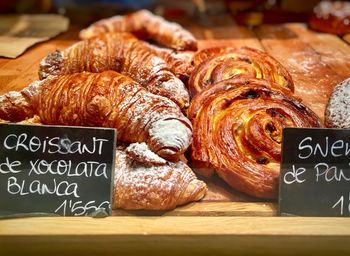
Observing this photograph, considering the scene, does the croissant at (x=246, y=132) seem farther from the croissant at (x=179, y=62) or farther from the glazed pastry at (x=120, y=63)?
the croissant at (x=179, y=62)

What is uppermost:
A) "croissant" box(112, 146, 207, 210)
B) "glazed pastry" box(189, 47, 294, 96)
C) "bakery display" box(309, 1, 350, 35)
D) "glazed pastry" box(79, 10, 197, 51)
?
"bakery display" box(309, 1, 350, 35)

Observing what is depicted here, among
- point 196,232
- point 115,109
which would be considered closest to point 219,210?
point 196,232

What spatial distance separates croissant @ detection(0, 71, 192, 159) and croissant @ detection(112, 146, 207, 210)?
0.05 meters

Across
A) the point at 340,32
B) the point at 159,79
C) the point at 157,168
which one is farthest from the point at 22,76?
the point at 340,32

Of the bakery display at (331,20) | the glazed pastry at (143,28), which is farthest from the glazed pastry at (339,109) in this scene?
the bakery display at (331,20)

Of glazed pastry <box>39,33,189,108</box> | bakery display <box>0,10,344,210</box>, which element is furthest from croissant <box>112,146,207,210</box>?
glazed pastry <box>39,33,189,108</box>

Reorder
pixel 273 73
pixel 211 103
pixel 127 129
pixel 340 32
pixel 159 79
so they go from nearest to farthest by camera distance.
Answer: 1. pixel 127 129
2. pixel 211 103
3. pixel 159 79
4. pixel 273 73
5. pixel 340 32

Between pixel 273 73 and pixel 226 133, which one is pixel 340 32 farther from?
pixel 226 133

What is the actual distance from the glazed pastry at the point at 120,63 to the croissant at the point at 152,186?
37 centimetres

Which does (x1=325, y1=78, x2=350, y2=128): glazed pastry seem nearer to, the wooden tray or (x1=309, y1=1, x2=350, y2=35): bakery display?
the wooden tray

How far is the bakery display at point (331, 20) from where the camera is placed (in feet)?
8.33

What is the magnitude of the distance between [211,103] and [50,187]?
53 cm

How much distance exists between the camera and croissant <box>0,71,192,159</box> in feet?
4.20

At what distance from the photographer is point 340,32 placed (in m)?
2.53
